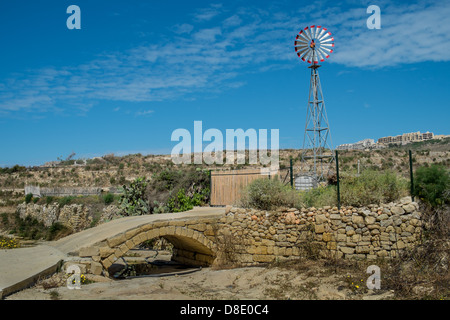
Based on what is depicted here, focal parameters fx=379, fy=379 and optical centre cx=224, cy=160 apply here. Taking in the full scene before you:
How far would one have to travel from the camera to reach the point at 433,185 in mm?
11633

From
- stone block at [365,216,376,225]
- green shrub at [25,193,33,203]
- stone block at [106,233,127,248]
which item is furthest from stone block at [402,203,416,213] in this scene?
green shrub at [25,193,33,203]

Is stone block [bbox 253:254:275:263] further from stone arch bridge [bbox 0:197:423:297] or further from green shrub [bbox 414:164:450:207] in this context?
green shrub [bbox 414:164:450:207]

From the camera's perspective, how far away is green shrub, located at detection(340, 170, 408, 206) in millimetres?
12281

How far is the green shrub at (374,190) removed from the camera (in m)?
12.3

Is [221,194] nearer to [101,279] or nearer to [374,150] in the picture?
[101,279]

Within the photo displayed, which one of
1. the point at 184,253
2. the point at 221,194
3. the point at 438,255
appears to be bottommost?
the point at 184,253

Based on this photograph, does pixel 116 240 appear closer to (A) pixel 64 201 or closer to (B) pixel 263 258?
(B) pixel 263 258

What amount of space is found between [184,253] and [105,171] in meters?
36.2

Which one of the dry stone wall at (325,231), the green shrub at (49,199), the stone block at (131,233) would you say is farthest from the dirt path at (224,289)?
the green shrub at (49,199)

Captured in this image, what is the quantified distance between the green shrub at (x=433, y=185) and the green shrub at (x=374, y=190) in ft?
1.54

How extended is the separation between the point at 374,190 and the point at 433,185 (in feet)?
5.68
